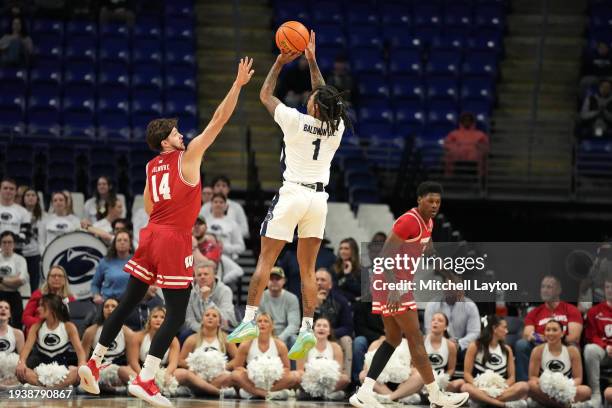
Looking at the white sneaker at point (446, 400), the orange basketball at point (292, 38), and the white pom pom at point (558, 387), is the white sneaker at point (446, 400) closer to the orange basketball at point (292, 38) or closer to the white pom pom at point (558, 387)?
the white pom pom at point (558, 387)

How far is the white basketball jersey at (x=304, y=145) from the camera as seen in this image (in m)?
10.3

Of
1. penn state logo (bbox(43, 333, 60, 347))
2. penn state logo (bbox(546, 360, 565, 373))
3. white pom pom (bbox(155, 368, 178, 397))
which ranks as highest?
penn state logo (bbox(43, 333, 60, 347))

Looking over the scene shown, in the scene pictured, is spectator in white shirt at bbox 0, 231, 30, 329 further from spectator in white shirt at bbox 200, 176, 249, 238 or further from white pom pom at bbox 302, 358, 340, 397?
white pom pom at bbox 302, 358, 340, 397

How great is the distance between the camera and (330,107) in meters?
10.2

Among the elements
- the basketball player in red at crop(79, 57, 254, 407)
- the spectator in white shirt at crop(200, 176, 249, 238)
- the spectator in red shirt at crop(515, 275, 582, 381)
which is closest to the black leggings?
the basketball player in red at crop(79, 57, 254, 407)

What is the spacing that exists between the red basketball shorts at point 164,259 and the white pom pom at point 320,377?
148 inches

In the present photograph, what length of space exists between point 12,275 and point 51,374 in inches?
64.4

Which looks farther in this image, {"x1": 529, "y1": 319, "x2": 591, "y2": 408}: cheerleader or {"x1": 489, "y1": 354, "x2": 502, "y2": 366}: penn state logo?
{"x1": 489, "y1": 354, "x2": 502, "y2": 366}: penn state logo

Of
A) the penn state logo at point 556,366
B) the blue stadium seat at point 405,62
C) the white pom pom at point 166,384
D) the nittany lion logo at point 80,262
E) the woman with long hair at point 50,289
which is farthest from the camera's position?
the blue stadium seat at point 405,62

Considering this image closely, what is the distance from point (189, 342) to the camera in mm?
13711

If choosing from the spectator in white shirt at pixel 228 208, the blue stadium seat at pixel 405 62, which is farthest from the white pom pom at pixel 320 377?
the blue stadium seat at pixel 405 62

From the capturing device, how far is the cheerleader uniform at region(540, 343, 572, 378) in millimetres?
13617

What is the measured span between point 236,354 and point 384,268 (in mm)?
3327

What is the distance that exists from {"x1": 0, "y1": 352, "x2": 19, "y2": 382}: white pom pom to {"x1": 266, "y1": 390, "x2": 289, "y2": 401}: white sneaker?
2651 mm
